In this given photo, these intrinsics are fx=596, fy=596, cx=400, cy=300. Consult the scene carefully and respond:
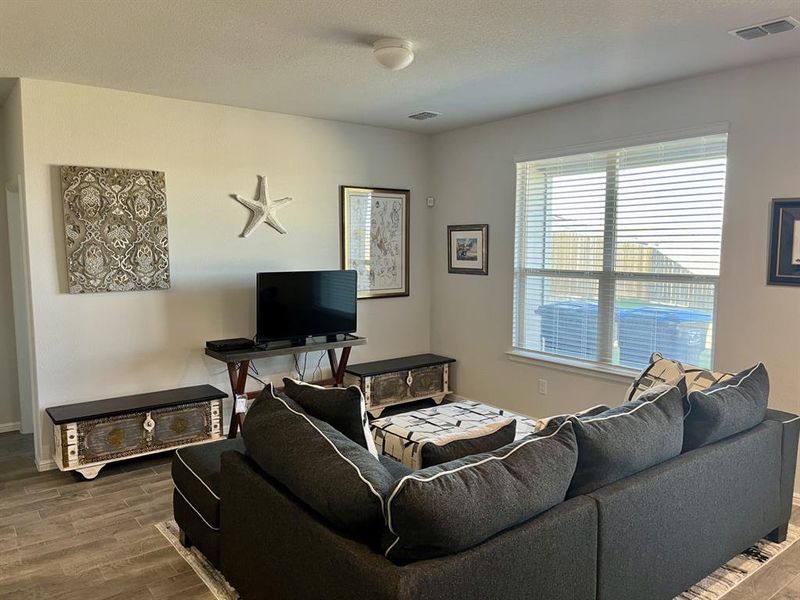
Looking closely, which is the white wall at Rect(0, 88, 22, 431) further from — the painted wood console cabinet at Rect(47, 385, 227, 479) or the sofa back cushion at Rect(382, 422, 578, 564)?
the sofa back cushion at Rect(382, 422, 578, 564)

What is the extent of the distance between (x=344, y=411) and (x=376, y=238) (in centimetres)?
334

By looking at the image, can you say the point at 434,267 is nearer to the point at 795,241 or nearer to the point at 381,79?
the point at 381,79

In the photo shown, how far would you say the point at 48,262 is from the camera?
3811 millimetres

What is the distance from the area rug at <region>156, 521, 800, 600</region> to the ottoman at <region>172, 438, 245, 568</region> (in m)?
0.08

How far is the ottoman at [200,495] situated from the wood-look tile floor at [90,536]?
0.52 ft

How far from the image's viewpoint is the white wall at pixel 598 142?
11.2ft

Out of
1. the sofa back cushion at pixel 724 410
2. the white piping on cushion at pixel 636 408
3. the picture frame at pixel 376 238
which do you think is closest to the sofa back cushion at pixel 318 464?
the white piping on cushion at pixel 636 408

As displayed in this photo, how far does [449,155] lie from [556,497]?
4129 millimetres

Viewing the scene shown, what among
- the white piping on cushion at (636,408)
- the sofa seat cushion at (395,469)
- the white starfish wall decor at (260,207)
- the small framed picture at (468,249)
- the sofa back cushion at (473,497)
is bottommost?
the sofa seat cushion at (395,469)

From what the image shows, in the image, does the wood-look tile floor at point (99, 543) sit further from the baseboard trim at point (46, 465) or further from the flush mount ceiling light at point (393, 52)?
the flush mount ceiling light at point (393, 52)

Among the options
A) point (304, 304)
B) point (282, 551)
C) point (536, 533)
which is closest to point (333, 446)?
point (282, 551)

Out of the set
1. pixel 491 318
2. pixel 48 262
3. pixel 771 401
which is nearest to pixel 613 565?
pixel 771 401

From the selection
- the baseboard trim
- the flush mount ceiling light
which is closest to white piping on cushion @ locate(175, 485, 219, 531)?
the baseboard trim

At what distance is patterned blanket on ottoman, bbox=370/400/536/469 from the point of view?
109 inches
